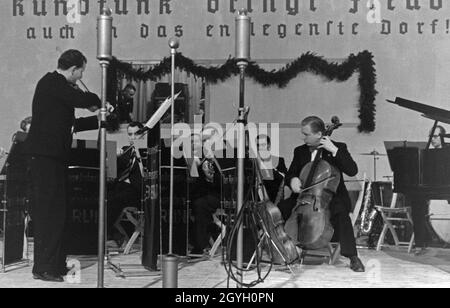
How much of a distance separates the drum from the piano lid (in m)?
1.33

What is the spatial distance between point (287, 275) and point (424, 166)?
204 centimetres

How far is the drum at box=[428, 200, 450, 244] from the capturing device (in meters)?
7.00

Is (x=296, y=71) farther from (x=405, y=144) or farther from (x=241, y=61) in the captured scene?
(x=241, y=61)

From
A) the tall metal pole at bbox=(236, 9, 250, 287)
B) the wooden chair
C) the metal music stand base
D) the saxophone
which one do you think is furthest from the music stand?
the tall metal pole at bbox=(236, 9, 250, 287)

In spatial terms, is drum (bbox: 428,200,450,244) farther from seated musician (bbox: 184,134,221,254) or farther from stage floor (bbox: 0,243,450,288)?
seated musician (bbox: 184,134,221,254)

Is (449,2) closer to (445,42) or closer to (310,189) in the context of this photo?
(445,42)

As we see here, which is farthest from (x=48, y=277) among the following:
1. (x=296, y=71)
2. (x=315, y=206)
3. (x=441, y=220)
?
(x=441, y=220)

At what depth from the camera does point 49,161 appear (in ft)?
15.1

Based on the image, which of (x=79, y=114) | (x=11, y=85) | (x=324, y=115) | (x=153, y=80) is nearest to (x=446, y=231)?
(x=324, y=115)

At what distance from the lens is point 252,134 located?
6.31 m

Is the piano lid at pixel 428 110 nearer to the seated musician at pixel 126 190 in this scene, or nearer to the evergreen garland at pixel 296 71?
the evergreen garland at pixel 296 71

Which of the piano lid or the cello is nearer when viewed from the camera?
the cello

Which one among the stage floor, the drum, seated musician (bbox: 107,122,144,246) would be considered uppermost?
seated musician (bbox: 107,122,144,246)

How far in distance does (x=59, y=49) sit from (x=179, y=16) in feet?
4.15
